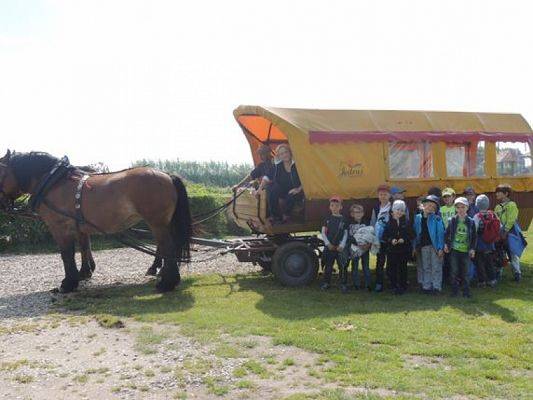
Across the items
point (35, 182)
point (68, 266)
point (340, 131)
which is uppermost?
point (340, 131)

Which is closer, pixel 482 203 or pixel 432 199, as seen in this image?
pixel 432 199

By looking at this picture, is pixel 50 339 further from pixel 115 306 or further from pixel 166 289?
pixel 166 289

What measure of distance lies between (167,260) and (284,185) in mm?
2142

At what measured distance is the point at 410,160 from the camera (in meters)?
8.47

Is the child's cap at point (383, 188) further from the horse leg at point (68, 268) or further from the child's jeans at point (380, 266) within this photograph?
the horse leg at point (68, 268)

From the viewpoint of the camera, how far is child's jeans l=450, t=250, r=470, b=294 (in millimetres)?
7508

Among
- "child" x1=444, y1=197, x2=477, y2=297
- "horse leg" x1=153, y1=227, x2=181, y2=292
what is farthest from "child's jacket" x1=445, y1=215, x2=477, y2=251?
"horse leg" x1=153, y1=227, x2=181, y2=292

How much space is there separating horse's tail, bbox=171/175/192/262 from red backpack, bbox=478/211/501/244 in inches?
178

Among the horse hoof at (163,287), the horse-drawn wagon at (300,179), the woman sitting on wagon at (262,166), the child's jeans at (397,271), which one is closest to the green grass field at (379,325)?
the horse hoof at (163,287)

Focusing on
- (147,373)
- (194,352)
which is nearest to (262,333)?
(194,352)

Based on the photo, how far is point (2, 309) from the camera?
7.05 meters

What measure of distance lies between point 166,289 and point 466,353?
14.8ft

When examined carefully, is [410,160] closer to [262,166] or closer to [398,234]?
[398,234]

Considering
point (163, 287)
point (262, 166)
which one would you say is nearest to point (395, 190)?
point (262, 166)
